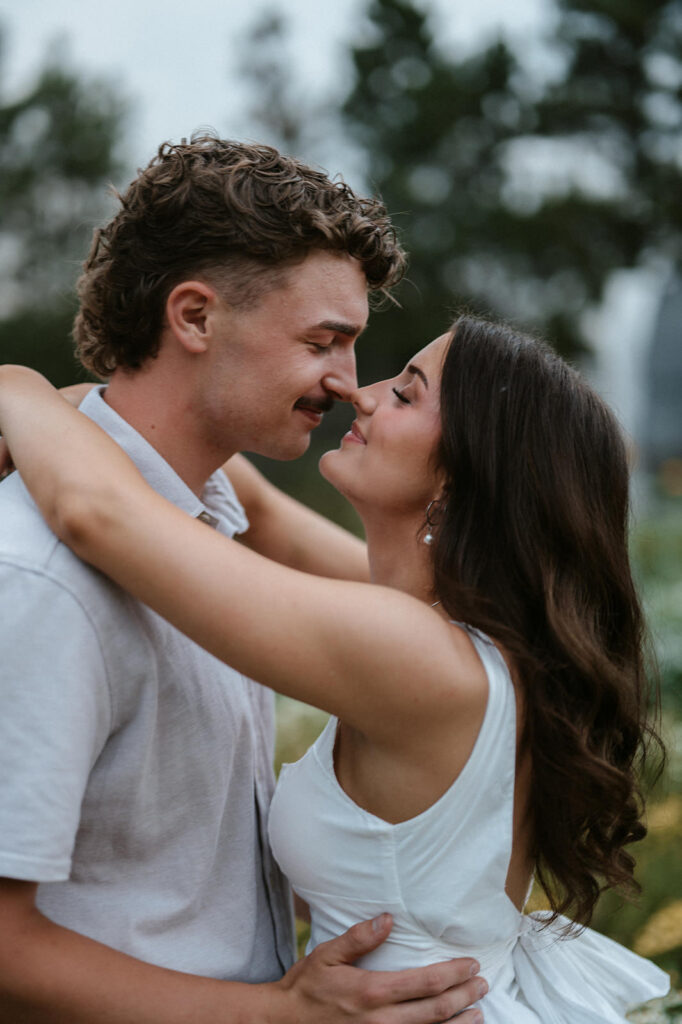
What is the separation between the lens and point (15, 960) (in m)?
1.85

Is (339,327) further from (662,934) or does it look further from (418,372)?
(662,934)

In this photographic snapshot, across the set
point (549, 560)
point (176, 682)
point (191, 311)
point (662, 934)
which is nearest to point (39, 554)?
point (176, 682)

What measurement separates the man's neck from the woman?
239 millimetres

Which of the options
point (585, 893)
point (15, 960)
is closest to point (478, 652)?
point (585, 893)

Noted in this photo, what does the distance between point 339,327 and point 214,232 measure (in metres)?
0.39

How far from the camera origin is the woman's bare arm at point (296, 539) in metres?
3.32

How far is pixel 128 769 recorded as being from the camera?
2031 millimetres

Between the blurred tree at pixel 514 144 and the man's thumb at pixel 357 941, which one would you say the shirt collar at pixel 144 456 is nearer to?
the man's thumb at pixel 357 941

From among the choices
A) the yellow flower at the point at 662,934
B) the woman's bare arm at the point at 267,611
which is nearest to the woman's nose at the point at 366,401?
the woman's bare arm at the point at 267,611

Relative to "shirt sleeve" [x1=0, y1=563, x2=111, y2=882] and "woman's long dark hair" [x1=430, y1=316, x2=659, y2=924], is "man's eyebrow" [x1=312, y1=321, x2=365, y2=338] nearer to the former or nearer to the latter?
"woman's long dark hair" [x1=430, y1=316, x2=659, y2=924]

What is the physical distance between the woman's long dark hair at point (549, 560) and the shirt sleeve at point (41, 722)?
0.81 meters

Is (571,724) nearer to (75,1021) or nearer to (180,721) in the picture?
(180,721)

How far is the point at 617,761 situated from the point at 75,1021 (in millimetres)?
1321

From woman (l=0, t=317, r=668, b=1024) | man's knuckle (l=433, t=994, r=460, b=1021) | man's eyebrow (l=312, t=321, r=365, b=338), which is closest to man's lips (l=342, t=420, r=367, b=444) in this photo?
woman (l=0, t=317, r=668, b=1024)
